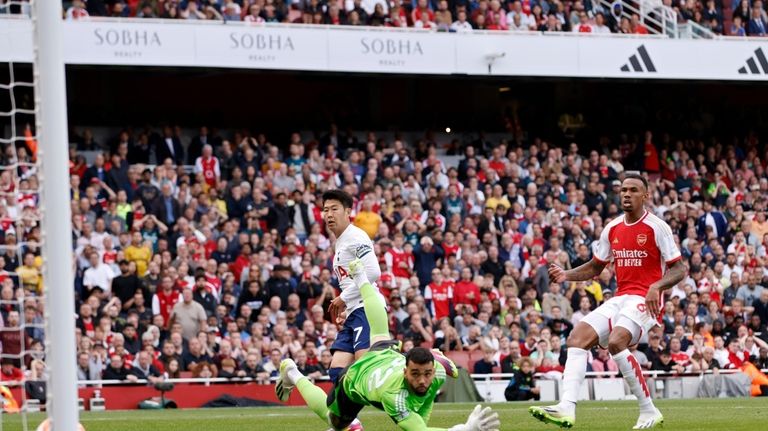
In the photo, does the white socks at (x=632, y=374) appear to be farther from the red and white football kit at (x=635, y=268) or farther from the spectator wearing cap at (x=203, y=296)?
the spectator wearing cap at (x=203, y=296)

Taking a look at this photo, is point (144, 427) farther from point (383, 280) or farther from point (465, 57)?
point (465, 57)

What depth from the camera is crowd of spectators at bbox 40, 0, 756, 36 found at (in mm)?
26656

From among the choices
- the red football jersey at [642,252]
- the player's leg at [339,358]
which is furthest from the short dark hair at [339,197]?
the red football jersey at [642,252]

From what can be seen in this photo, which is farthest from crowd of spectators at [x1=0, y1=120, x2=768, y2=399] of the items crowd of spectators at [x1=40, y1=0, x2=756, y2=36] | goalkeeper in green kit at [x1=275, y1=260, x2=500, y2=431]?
goalkeeper in green kit at [x1=275, y1=260, x2=500, y2=431]

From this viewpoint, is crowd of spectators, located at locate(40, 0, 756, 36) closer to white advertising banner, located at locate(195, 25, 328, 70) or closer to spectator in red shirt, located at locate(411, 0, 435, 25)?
spectator in red shirt, located at locate(411, 0, 435, 25)

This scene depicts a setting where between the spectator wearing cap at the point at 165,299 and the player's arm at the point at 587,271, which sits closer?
the player's arm at the point at 587,271

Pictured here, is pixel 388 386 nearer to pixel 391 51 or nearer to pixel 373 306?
pixel 373 306

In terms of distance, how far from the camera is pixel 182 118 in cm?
3166

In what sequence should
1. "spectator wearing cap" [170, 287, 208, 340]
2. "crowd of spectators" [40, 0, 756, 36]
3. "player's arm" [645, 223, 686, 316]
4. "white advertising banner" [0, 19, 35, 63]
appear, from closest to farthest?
"player's arm" [645, 223, 686, 316], "white advertising banner" [0, 19, 35, 63], "spectator wearing cap" [170, 287, 208, 340], "crowd of spectators" [40, 0, 756, 36]

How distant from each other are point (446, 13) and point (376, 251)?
263 inches

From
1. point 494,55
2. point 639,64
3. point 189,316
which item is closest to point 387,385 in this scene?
point 189,316

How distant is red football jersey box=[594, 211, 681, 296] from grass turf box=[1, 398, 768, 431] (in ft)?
4.09

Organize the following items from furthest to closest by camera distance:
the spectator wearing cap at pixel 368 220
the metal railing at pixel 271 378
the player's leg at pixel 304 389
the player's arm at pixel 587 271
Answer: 1. the spectator wearing cap at pixel 368 220
2. the metal railing at pixel 271 378
3. the player's arm at pixel 587 271
4. the player's leg at pixel 304 389

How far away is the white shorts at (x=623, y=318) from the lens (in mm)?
12484
